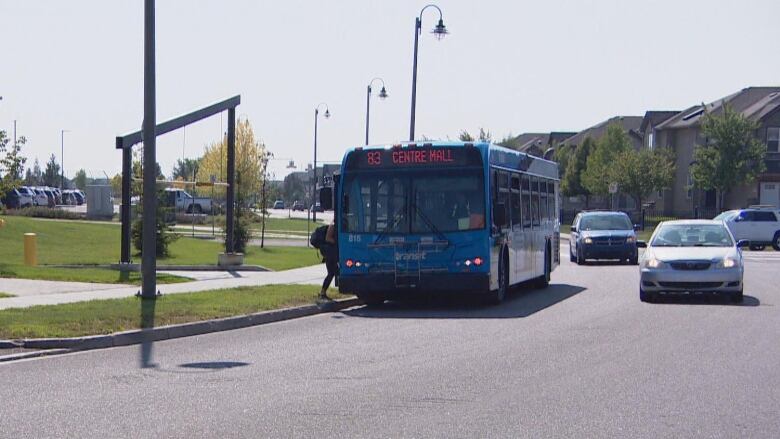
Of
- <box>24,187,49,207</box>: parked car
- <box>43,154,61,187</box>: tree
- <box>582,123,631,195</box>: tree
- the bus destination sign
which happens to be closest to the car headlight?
the bus destination sign

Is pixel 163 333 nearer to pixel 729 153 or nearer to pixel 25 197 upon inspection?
pixel 729 153

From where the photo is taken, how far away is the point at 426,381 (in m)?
11.3

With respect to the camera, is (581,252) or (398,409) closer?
(398,409)

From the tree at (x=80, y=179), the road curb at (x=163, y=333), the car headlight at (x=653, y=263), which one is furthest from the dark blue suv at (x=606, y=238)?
the tree at (x=80, y=179)

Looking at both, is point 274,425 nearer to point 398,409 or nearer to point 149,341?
point 398,409

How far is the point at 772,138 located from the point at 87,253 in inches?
1919

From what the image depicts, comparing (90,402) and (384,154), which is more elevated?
(384,154)

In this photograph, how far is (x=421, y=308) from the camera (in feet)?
68.9

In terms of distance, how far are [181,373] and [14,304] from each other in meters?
7.45

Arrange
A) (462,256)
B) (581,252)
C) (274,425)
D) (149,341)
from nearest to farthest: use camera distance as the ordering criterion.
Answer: (274,425), (149,341), (462,256), (581,252)

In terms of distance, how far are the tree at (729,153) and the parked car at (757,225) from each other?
51.3ft

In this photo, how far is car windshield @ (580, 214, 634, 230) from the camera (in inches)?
1441

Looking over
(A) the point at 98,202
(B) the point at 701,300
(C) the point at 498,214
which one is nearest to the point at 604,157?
(A) the point at 98,202

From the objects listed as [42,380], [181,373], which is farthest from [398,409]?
[42,380]
